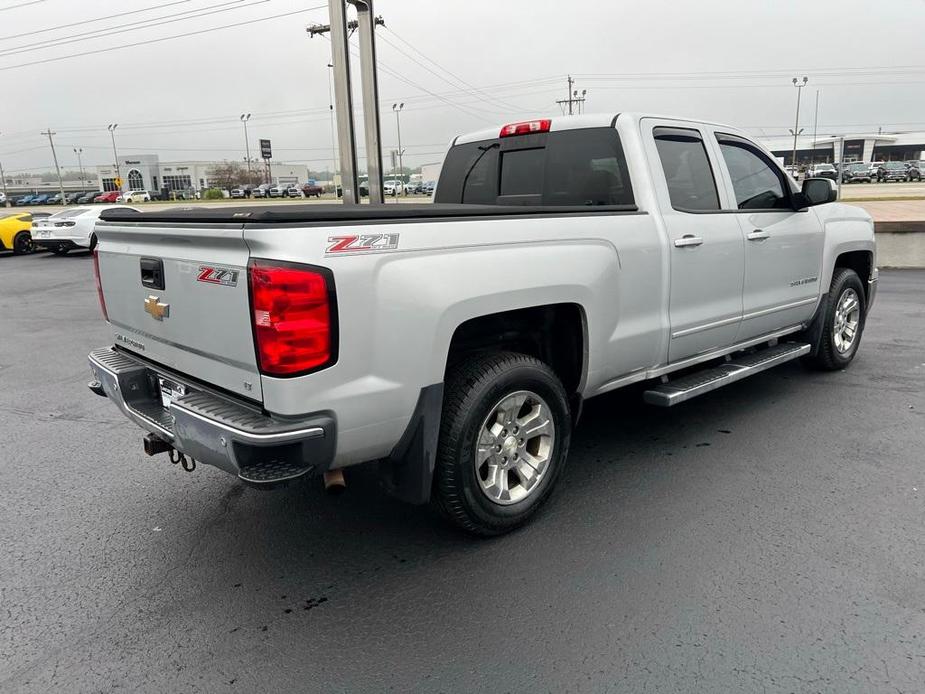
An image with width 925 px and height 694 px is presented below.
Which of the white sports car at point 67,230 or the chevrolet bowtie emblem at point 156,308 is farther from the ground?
the chevrolet bowtie emblem at point 156,308

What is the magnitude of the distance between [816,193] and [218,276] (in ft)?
13.8

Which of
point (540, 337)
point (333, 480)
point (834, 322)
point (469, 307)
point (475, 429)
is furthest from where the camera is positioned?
point (834, 322)

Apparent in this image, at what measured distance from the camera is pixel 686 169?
4352mm

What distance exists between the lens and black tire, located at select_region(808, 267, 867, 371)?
5.68 metres

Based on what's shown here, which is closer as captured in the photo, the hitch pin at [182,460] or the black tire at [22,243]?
the hitch pin at [182,460]

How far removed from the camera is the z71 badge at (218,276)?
8.63 feet

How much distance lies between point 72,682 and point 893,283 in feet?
40.5

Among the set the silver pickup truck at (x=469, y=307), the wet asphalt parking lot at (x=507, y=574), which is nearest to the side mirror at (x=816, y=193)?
the silver pickup truck at (x=469, y=307)

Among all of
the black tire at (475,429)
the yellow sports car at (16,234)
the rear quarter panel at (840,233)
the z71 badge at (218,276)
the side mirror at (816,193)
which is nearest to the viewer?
the z71 badge at (218,276)

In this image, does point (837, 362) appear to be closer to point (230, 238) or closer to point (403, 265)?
point (403, 265)

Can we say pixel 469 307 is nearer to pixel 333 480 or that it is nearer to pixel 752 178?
pixel 333 480

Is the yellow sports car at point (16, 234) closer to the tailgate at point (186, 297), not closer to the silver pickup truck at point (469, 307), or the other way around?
the silver pickup truck at point (469, 307)

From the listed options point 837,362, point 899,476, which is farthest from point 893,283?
point 899,476

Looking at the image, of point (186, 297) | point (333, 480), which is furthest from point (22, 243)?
point (333, 480)
